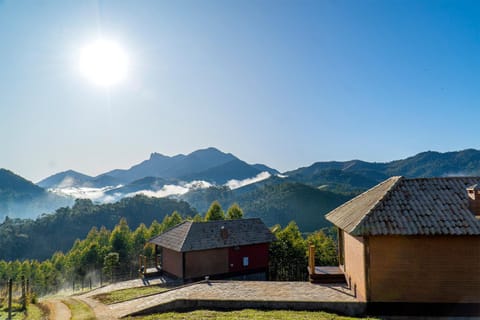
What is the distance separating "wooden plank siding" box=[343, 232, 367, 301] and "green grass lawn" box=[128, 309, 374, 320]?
5.80 ft

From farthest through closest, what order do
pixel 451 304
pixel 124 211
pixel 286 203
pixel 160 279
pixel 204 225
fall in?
1. pixel 286 203
2. pixel 124 211
3. pixel 204 225
4. pixel 160 279
5. pixel 451 304


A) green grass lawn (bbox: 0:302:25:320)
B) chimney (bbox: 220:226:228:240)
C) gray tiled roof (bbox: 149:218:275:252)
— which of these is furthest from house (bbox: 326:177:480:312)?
chimney (bbox: 220:226:228:240)

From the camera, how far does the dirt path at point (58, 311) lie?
1183 centimetres

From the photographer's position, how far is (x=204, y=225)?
2466 centimetres

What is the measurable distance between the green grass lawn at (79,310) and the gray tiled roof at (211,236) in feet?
26.0

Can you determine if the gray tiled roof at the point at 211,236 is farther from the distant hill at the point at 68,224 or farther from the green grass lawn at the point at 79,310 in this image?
the distant hill at the point at 68,224

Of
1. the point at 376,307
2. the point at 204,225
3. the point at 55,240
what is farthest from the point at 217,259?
the point at 55,240

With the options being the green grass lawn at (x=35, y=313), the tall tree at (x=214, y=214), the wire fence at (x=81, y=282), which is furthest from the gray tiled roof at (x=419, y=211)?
the wire fence at (x=81, y=282)

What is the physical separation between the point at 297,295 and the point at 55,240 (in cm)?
10277

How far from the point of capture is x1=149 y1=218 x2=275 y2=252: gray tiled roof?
74.6 feet

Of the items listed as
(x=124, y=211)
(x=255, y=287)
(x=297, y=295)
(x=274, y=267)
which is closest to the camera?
(x=297, y=295)

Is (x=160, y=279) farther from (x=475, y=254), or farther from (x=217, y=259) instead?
(x=475, y=254)

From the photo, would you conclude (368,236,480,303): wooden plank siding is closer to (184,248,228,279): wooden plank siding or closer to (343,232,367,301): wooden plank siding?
(343,232,367,301): wooden plank siding

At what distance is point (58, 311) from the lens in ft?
42.3
